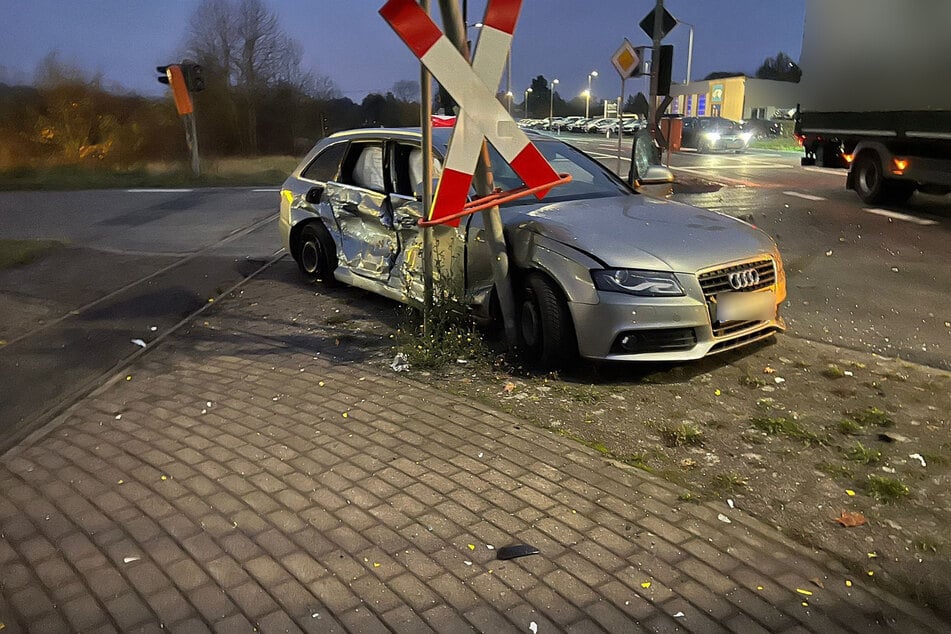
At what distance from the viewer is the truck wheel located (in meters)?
13.3

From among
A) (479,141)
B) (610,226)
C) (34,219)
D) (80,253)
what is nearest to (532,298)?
(610,226)

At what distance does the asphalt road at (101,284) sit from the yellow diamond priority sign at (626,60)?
7.38 metres

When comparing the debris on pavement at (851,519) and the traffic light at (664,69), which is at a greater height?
the traffic light at (664,69)

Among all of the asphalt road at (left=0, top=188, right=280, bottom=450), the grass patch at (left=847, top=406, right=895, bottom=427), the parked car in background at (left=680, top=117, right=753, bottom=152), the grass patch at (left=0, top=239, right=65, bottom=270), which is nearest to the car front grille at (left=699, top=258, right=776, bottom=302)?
the grass patch at (left=847, top=406, right=895, bottom=427)

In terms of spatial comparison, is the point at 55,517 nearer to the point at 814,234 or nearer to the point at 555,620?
the point at 555,620

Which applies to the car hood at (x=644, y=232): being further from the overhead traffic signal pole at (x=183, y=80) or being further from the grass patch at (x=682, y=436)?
the overhead traffic signal pole at (x=183, y=80)

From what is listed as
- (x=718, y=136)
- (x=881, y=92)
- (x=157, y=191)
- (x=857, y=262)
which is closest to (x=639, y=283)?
(x=857, y=262)

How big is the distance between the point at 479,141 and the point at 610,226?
3.55 ft

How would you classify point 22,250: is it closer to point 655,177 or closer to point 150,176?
point 655,177

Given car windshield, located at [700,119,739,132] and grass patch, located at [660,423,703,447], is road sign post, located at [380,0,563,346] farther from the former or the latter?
car windshield, located at [700,119,739,132]

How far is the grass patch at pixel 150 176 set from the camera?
23578mm

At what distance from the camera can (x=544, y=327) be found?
16.4ft

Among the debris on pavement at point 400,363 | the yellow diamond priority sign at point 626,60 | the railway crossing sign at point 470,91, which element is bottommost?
the debris on pavement at point 400,363

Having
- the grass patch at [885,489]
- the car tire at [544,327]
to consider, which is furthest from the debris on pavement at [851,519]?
the car tire at [544,327]
